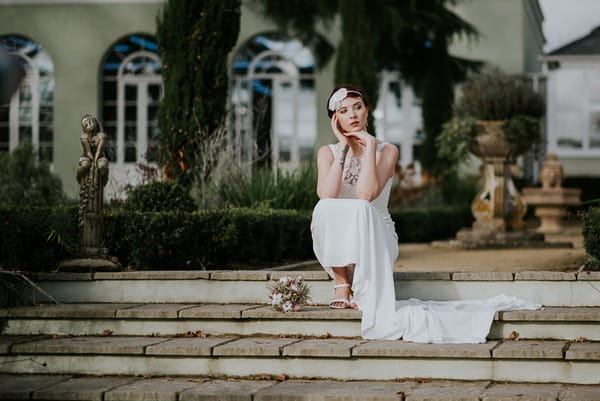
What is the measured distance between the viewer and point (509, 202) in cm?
1262

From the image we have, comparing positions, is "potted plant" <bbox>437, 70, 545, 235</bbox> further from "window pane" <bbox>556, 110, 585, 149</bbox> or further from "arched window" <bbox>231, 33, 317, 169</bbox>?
"arched window" <bbox>231, 33, 317, 169</bbox>

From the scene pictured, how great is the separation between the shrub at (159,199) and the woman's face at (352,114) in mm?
2673

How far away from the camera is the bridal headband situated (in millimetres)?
6297

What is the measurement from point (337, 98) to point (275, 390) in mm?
1992

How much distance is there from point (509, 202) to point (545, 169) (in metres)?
2.45

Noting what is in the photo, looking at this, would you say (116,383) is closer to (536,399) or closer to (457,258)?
(536,399)

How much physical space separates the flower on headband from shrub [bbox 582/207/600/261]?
184 centimetres

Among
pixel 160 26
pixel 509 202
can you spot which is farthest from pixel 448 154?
pixel 160 26

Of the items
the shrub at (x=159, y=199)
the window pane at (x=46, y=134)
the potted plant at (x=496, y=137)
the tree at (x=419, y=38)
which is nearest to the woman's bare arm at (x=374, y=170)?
the shrub at (x=159, y=199)

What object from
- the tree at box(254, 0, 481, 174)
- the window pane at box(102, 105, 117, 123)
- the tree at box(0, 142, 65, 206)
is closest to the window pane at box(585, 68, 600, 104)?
the tree at box(254, 0, 481, 174)

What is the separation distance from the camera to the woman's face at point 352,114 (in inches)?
247

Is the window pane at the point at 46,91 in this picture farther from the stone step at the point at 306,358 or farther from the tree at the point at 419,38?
the stone step at the point at 306,358

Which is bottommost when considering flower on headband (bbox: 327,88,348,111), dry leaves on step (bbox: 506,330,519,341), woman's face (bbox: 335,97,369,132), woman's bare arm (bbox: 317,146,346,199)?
dry leaves on step (bbox: 506,330,519,341)

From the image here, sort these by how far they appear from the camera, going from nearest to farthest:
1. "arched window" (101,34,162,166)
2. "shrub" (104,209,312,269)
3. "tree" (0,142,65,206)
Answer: "shrub" (104,209,312,269)
"tree" (0,142,65,206)
"arched window" (101,34,162,166)
